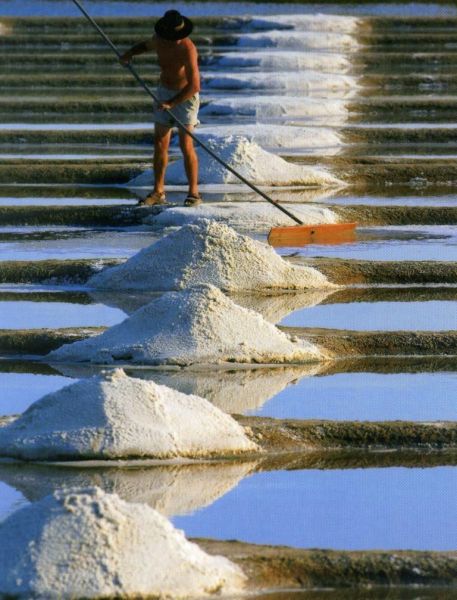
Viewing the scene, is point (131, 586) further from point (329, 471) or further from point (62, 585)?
point (329, 471)

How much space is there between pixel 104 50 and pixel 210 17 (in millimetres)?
2590

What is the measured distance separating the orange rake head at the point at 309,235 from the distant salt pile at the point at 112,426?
416 cm

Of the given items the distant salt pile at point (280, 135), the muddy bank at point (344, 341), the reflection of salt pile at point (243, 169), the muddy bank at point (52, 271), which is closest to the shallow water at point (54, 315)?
the muddy bank at point (344, 341)

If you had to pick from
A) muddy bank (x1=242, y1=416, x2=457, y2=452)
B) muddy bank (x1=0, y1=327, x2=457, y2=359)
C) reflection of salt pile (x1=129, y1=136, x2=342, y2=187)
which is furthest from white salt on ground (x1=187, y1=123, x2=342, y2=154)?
muddy bank (x1=242, y1=416, x2=457, y2=452)

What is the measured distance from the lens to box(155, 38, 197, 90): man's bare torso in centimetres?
994

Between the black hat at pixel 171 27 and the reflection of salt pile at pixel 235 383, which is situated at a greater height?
the black hat at pixel 171 27

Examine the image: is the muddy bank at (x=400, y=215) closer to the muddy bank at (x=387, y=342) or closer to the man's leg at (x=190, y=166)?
the man's leg at (x=190, y=166)

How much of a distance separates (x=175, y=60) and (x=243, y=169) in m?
1.44

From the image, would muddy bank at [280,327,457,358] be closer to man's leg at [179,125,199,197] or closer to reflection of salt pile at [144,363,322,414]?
reflection of salt pile at [144,363,322,414]

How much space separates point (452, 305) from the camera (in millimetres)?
7809

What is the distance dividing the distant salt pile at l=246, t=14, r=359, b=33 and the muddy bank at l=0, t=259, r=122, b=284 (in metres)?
15.3

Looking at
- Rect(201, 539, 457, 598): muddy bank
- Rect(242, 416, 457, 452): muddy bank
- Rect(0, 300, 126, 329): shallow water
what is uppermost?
Rect(201, 539, 457, 598): muddy bank

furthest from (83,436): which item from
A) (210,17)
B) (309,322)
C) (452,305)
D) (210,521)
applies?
(210,17)

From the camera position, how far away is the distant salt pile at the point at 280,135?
517 inches
